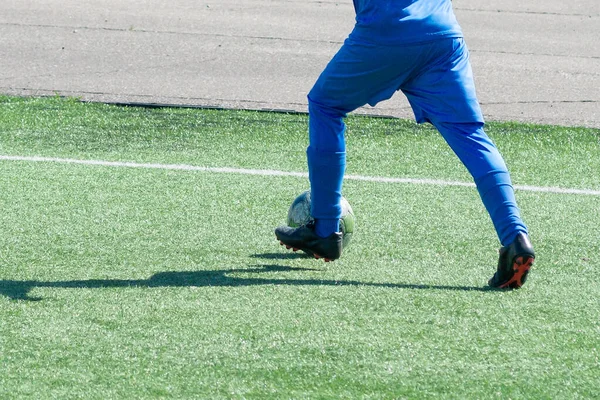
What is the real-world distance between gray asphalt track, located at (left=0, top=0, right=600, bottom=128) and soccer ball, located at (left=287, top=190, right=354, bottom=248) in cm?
361

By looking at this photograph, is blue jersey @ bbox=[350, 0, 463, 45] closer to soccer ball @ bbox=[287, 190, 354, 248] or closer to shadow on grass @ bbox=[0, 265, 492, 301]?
soccer ball @ bbox=[287, 190, 354, 248]

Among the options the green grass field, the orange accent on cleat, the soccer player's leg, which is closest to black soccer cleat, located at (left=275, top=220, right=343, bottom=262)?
the green grass field

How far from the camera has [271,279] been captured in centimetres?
482

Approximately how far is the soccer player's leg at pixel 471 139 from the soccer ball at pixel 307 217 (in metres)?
0.69

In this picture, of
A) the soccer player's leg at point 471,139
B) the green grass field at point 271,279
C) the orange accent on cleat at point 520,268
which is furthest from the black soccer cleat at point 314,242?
the orange accent on cleat at point 520,268

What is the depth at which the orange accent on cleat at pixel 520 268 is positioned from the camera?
Answer: 14.8 feet

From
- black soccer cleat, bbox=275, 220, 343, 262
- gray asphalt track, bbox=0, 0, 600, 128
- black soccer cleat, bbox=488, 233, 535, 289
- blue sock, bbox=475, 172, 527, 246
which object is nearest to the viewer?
black soccer cleat, bbox=488, 233, 535, 289

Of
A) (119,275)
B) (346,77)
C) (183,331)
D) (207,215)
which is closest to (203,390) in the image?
(183,331)

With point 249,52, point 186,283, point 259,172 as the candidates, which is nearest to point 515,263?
point 186,283

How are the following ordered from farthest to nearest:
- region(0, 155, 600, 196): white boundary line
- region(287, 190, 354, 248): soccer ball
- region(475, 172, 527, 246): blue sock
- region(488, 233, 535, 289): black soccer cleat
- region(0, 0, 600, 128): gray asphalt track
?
region(0, 0, 600, 128): gray asphalt track, region(0, 155, 600, 196): white boundary line, region(287, 190, 354, 248): soccer ball, region(475, 172, 527, 246): blue sock, region(488, 233, 535, 289): black soccer cleat

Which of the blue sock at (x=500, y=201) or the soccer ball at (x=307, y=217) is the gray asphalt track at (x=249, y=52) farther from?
the blue sock at (x=500, y=201)

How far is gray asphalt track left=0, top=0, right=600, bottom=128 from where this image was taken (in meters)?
9.35

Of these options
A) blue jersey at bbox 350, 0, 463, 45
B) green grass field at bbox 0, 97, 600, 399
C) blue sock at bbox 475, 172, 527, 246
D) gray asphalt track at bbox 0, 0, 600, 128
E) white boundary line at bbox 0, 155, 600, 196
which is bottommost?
gray asphalt track at bbox 0, 0, 600, 128

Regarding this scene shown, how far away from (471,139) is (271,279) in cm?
111
